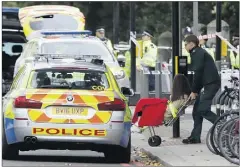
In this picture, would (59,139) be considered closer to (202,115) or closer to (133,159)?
(133,159)

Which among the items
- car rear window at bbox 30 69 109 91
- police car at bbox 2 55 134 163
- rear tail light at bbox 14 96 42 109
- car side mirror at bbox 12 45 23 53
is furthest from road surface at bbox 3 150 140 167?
car side mirror at bbox 12 45 23 53

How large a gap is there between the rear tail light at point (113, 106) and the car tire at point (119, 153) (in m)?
0.60

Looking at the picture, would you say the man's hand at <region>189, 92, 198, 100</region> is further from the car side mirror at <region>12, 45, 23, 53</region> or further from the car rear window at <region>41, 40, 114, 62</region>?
the car side mirror at <region>12, 45, 23, 53</region>

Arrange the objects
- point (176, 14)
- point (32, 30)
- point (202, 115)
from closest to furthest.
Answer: point (202, 115), point (176, 14), point (32, 30)

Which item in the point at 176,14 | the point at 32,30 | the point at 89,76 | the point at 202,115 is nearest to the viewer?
the point at 89,76

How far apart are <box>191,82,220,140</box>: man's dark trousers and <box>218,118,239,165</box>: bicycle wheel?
2497mm

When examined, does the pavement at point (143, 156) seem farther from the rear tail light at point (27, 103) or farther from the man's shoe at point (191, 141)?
the rear tail light at point (27, 103)

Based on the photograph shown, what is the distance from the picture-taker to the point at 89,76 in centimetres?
1300

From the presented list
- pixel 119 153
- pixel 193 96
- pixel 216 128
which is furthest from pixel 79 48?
pixel 216 128

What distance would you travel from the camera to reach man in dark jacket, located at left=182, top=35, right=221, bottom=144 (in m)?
14.4

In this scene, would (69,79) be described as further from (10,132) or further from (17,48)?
(17,48)

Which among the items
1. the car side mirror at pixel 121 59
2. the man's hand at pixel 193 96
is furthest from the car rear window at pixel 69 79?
the car side mirror at pixel 121 59

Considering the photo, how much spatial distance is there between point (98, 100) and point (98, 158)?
1463 mm

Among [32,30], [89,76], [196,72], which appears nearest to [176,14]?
[196,72]
